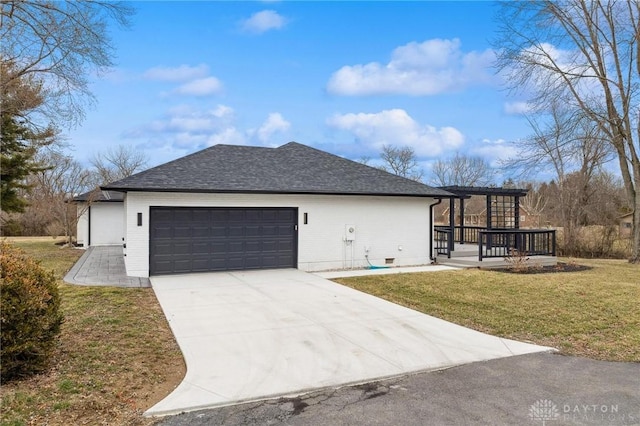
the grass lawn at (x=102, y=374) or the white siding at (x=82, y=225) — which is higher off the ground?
the white siding at (x=82, y=225)

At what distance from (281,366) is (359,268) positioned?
8662 mm

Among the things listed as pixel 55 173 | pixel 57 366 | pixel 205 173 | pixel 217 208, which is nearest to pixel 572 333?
pixel 57 366

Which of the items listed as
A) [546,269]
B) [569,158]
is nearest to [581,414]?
[546,269]

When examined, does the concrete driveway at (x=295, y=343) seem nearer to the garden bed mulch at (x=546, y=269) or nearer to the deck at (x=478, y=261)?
the deck at (x=478, y=261)

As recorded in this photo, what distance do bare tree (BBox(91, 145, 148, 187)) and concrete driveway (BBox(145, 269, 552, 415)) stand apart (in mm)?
32906

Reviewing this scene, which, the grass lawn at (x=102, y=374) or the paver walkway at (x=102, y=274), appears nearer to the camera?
the grass lawn at (x=102, y=374)

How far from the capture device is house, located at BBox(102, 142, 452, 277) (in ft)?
36.3

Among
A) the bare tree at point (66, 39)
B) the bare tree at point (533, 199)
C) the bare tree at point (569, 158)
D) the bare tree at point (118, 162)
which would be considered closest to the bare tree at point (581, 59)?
the bare tree at point (569, 158)

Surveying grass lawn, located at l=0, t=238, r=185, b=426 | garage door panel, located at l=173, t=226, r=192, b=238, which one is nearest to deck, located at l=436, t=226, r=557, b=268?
garage door panel, located at l=173, t=226, r=192, b=238

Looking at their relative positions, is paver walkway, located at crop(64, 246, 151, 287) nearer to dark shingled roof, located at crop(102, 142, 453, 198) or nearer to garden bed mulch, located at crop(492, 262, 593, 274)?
dark shingled roof, located at crop(102, 142, 453, 198)

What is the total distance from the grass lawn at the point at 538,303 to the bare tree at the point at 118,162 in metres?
33.6

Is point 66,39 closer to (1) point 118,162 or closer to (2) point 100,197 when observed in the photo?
(2) point 100,197

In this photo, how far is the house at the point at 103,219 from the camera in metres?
21.5

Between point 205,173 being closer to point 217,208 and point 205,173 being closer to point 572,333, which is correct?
point 217,208
